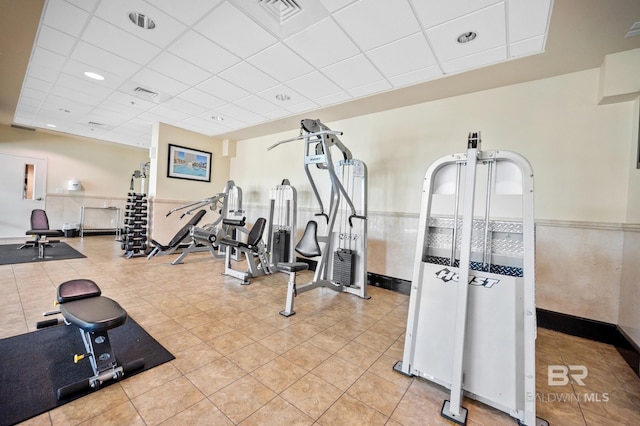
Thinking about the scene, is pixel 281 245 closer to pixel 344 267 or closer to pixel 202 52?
pixel 344 267

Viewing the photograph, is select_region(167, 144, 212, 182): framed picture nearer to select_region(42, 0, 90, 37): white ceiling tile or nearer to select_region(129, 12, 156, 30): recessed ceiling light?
select_region(42, 0, 90, 37): white ceiling tile

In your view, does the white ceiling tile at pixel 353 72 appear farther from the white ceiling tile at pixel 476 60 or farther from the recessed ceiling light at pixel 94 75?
the recessed ceiling light at pixel 94 75

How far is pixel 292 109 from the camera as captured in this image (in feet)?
14.8

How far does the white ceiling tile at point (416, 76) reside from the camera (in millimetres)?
3035

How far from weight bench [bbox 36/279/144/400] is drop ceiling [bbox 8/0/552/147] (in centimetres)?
255

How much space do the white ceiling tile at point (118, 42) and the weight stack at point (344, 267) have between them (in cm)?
344

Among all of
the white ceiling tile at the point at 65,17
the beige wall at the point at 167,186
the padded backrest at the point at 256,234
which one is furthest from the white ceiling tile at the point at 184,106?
the padded backrest at the point at 256,234

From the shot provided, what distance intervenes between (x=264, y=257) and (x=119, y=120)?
15.3 feet

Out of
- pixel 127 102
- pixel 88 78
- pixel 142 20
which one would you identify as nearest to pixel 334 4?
pixel 142 20

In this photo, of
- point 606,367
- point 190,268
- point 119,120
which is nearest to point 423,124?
point 606,367

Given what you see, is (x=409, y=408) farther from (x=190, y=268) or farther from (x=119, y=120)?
(x=119, y=120)

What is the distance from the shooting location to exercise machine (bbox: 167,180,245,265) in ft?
15.0

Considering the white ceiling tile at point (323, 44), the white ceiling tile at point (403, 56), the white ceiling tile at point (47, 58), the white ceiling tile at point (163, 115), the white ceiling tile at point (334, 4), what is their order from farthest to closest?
the white ceiling tile at point (163, 115) → the white ceiling tile at point (47, 58) → the white ceiling tile at point (403, 56) → the white ceiling tile at point (323, 44) → the white ceiling tile at point (334, 4)

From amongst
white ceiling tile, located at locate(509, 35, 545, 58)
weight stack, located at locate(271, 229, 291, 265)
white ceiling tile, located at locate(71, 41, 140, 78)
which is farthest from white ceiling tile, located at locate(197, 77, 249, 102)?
white ceiling tile, located at locate(509, 35, 545, 58)
